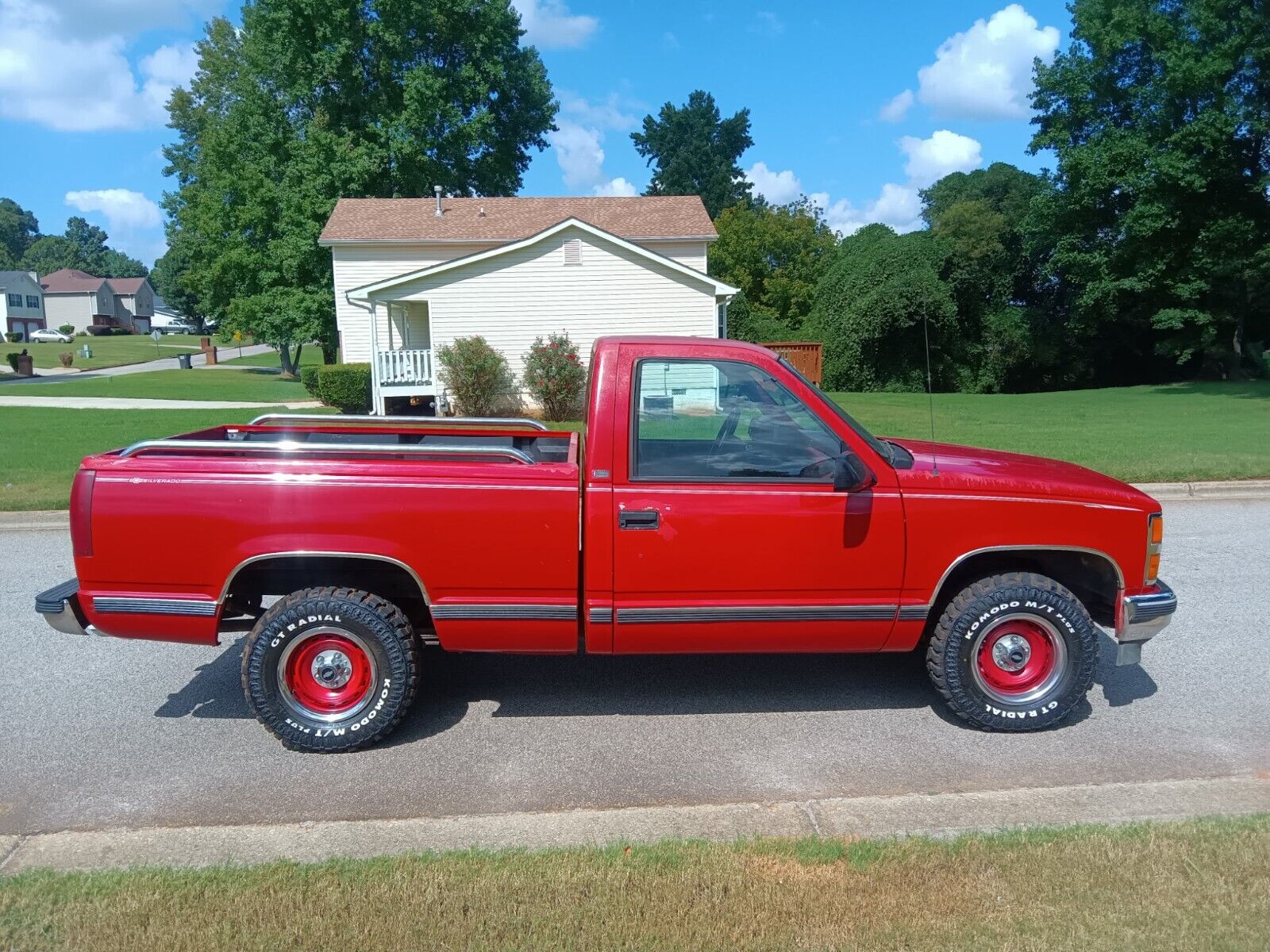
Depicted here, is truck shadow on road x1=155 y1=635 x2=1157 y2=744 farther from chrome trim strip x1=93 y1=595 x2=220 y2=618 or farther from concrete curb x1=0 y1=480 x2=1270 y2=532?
concrete curb x1=0 y1=480 x2=1270 y2=532

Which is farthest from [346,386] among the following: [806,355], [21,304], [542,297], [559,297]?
[21,304]

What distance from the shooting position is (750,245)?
46156 mm

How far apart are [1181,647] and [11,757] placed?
21.2ft

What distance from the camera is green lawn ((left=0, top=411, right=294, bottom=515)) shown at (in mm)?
10747

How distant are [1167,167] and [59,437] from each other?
30.9 metres

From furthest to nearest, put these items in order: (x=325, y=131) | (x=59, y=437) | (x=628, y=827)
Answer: (x=325, y=131), (x=59, y=437), (x=628, y=827)

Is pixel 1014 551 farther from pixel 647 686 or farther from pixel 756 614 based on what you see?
pixel 647 686

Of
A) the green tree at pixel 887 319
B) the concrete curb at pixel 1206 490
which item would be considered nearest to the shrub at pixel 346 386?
the concrete curb at pixel 1206 490

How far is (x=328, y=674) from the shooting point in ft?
14.8

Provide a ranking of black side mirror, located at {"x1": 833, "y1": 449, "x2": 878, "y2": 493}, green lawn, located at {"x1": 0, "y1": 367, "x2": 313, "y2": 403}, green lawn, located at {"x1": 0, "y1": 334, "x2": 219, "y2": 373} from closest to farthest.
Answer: black side mirror, located at {"x1": 833, "y1": 449, "x2": 878, "y2": 493}
green lawn, located at {"x1": 0, "y1": 367, "x2": 313, "y2": 403}
green lawn, located at {"x1": 0, "y1": 334, "x2": 219, "y2": 373}

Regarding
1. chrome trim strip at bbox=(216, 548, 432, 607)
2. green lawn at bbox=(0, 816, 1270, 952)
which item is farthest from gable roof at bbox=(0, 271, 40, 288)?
green lawn at bbox=(0, 816, 1270, 952)

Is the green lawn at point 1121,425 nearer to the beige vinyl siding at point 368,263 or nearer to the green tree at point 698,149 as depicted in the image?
the beige vinyl siding at point 368,263

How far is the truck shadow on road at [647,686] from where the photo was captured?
5039 millimetres

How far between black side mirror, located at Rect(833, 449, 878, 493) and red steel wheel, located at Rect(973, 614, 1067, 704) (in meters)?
0.99
